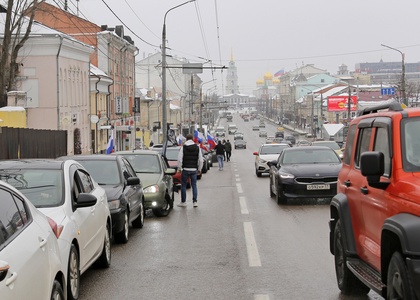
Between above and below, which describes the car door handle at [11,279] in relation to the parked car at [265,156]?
above

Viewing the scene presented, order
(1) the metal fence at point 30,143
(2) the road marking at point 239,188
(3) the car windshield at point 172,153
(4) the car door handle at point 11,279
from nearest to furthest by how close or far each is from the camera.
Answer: (4) the car door handle at point 11,279
(1) the metal fence at point 30,143
(2) the road marking at point 239,188
(3) the car windshield at point 172,153

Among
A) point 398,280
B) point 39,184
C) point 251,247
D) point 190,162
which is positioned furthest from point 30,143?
point 398,280

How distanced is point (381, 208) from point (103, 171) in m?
8.05

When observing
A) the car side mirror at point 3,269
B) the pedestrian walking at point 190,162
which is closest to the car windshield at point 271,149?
the pedestrian walking at point 190,162

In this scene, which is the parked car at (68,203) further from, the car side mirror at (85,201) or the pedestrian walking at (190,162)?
the pedestrian walking at (190,162)

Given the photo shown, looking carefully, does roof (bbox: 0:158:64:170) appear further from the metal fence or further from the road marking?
the road marking

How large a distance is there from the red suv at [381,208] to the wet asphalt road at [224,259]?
750 millimetres

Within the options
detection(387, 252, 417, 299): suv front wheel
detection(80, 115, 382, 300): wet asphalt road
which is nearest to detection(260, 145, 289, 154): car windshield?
detection(80, 115, 382, 300): wet asphalt road

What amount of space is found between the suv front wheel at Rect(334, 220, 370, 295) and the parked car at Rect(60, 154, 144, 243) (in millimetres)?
4701

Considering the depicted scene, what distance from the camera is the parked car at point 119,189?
12.2 meters

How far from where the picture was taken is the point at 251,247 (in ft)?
38.1

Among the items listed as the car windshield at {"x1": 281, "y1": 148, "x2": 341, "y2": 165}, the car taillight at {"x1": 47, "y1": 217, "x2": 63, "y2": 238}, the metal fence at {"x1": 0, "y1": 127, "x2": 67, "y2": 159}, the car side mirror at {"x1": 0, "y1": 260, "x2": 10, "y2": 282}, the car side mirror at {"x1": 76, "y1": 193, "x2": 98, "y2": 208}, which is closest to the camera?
the car side mirror at {"x1": 0, "y1": 260, "x2": 10, "y2": 282}

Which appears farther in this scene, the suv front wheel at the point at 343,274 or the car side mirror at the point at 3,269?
the suv front wheel at the point at 343,274

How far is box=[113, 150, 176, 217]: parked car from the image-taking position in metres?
16.4
